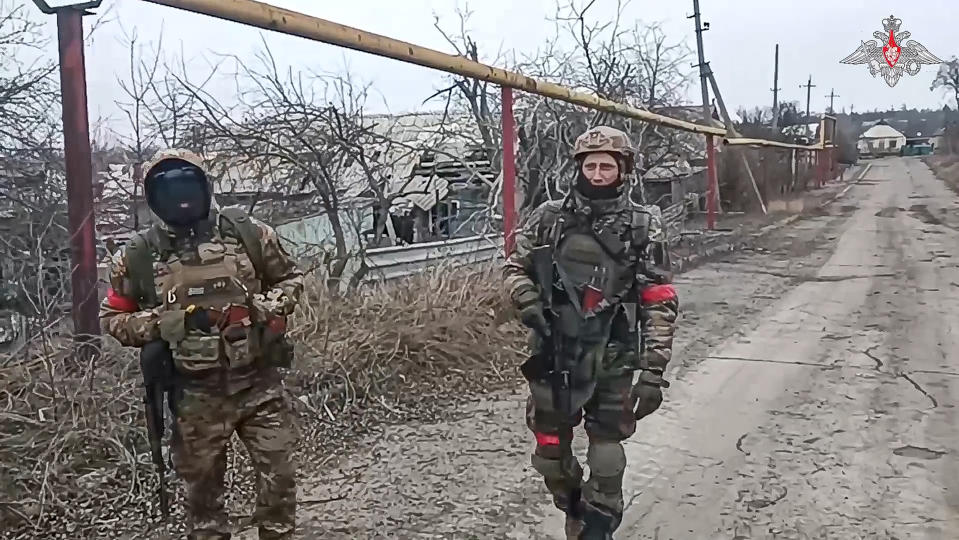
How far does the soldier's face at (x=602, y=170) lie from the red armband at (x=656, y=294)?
421mm

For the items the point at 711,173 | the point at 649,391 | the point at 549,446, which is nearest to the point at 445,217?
the point at 549,446

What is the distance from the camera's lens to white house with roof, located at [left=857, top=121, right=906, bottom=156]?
101188 mm

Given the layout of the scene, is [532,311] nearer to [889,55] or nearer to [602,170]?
[602,170]

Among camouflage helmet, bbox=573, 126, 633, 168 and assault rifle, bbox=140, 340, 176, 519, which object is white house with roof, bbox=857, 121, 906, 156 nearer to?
camouflage helmet, bbox=573, 126, 633, 168

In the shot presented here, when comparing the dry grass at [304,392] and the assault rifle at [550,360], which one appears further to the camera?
the dry grass at [304,392]

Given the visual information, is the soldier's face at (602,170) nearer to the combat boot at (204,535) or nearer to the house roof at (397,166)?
the combat boot at (204,535)

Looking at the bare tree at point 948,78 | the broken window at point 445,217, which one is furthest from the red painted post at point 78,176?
the bare tree at point 948,78

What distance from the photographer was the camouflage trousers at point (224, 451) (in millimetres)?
2670

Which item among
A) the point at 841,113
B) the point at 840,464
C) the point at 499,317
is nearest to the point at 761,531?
the point at 840,464

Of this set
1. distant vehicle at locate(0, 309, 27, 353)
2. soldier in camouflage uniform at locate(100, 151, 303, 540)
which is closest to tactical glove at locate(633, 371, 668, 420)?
soldier in camouflage uniform at locate(100, 151, 303, 540)

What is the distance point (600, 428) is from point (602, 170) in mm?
978

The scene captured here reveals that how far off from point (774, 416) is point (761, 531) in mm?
1601

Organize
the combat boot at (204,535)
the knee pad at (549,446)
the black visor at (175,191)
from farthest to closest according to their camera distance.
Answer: the knee pad at (549,446) → the combat boot at (204,535) → the black visor at (175,191)

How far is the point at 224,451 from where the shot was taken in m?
2.77
